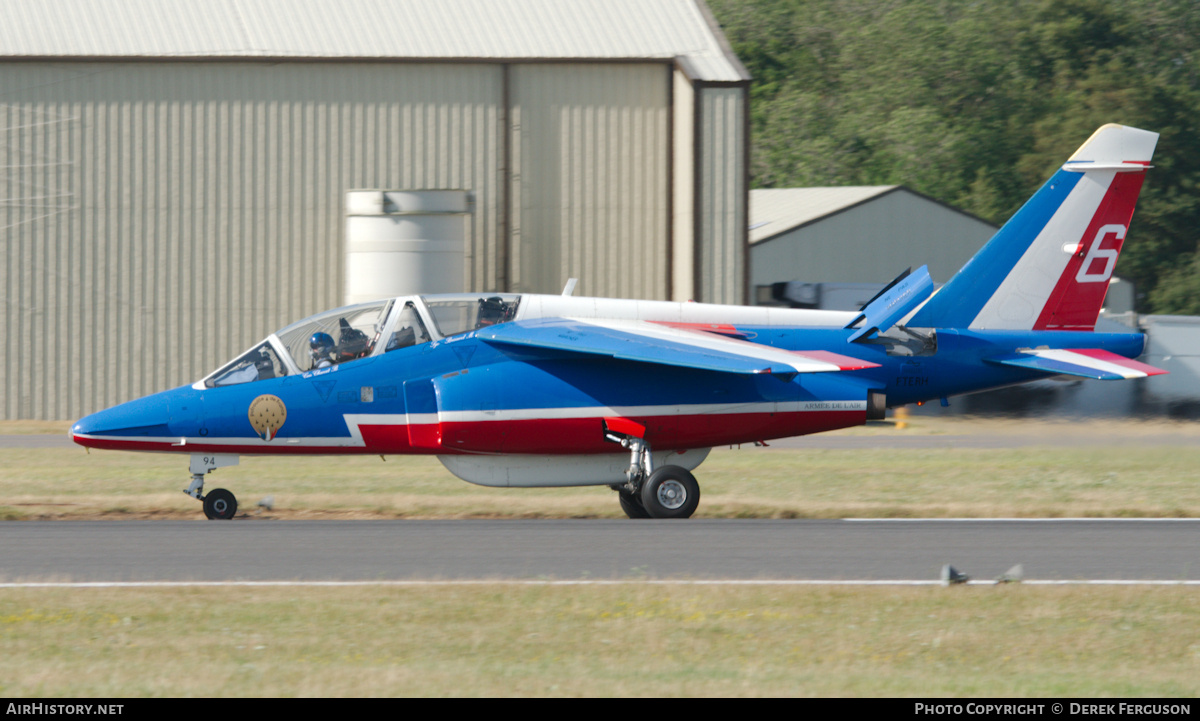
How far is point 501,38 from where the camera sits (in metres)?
29.5

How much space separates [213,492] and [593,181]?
16.2 m

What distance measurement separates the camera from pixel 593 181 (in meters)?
29.6

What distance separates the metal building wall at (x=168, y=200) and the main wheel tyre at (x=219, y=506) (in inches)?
573

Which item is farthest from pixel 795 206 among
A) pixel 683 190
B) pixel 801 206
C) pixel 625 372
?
pixel 625 372

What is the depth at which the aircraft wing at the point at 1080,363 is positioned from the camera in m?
15.4

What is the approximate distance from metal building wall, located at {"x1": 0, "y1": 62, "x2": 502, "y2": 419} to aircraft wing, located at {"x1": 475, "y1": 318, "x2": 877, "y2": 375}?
14917 millimetres

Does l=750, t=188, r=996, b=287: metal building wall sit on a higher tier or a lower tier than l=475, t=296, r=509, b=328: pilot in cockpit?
higher

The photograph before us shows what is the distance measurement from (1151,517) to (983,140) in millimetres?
45930

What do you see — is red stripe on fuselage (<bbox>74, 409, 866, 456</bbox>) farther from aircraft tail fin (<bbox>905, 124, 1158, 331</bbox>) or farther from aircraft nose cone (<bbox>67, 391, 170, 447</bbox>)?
aircraft tail fin (<bbox>905, 124, 1158, 331</bbox>)

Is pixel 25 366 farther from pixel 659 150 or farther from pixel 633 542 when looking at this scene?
pixel 633 542

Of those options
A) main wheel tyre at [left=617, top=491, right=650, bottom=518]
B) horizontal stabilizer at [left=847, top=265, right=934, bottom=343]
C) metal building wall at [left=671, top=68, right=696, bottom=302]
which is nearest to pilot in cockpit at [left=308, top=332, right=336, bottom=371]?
main wheel tyre at [left=617, top=491, right=650, bottom=518]

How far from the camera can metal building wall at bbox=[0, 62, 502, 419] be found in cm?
2870

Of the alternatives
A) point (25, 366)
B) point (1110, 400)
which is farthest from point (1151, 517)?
point (25, 366)

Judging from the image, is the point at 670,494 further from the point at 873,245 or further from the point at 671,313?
the point at 873,245
